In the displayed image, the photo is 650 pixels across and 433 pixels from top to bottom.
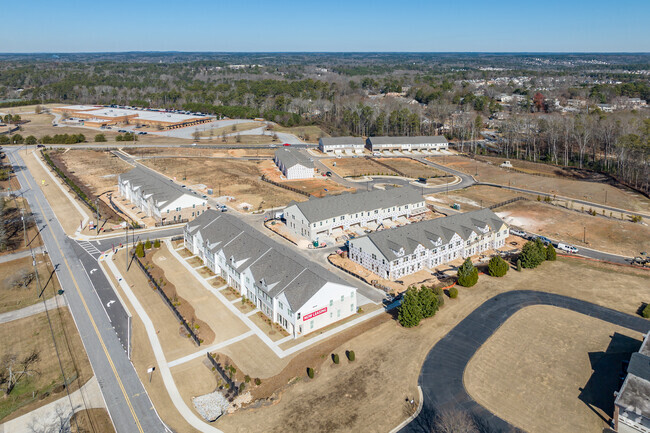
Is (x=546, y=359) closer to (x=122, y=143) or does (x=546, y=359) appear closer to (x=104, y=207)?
(x=104, y=207)

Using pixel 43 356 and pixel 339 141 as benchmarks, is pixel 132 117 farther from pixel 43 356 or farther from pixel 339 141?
pixel 43 356

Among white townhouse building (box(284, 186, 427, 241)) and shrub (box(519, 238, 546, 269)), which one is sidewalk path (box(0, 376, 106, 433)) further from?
shrub (box(519, 238, 546, 269))

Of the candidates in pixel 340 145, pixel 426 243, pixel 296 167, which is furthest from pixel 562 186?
pixel 340 145

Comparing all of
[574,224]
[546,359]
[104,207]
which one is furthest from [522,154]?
[104,207]

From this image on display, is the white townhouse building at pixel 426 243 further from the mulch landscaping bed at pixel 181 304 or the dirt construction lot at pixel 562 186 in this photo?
the dirt construction lot at pixel 562 186

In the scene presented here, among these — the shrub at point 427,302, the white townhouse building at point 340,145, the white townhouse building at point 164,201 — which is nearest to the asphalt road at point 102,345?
the white townhouse building at point 164,201

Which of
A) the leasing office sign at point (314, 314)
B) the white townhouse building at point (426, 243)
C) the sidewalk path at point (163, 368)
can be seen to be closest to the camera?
the sidewalk path at point (163, 368)
